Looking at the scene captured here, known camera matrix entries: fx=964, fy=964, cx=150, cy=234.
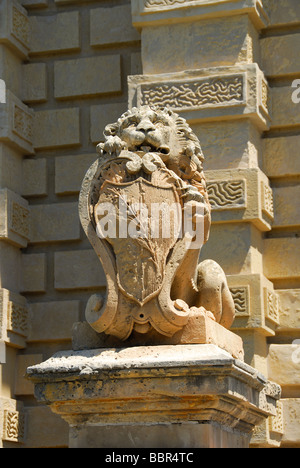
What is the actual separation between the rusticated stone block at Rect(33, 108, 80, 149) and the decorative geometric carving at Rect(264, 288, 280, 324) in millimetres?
2397

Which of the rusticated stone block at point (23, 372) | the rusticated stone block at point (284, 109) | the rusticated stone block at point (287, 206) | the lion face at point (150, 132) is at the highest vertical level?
the rusticated stone block at point (284, 109)

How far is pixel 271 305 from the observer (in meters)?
8.00

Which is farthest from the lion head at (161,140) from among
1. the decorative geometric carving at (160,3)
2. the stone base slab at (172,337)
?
the decorative geometric carving at (160,3)

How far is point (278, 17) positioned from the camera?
28.3 feet

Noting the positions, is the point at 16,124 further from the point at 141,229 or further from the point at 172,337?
the point at 172,337

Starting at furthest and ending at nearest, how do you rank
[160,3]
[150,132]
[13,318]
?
[13,318], [160,3], [150,132]

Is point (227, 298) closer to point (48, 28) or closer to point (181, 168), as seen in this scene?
point (181, 168)

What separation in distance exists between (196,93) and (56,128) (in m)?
1.60

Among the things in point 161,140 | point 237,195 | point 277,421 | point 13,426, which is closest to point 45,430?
point 13,426

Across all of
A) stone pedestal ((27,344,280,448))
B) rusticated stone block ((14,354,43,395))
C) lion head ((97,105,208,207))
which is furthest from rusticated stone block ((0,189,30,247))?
stone pedestal ((27,344,280,448))

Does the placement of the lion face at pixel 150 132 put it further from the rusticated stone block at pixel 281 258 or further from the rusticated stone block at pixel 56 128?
the rusticated stone block at pixel 56 128

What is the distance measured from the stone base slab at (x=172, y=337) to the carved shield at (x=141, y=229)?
0.28 metres

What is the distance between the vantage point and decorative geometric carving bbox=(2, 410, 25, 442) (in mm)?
8328

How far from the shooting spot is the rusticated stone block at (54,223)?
8.93 m
